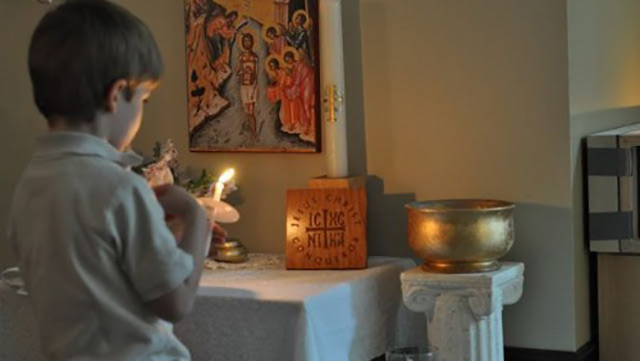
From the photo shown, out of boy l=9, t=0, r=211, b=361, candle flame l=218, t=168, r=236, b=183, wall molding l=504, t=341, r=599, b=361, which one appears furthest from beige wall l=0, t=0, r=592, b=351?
boy l=9, t=0, r=211, b=361

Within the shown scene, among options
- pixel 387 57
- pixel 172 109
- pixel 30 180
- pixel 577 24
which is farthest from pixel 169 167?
pixel 30 180

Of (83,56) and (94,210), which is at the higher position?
(83,56)

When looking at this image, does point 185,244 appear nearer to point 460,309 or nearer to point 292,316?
point 292,316

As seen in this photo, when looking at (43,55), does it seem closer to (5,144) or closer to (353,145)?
(353,145)

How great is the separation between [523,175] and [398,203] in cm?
35

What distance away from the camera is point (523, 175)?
2.71 meters

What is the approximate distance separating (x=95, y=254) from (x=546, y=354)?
1.63 m

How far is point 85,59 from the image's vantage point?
136 cm

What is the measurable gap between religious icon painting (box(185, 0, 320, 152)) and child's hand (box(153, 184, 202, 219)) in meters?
1.39

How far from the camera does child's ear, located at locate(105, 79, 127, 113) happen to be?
1.38 meters

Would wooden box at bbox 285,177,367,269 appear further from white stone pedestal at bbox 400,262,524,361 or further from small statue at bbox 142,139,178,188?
small statue at bbox 142,139,178,188

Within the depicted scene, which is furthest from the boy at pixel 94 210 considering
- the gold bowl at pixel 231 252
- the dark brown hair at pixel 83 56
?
the gold bowl at pixel 231 252

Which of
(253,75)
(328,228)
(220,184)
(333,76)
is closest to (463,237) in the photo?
(328,228)

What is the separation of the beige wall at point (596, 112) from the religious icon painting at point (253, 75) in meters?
0.68
